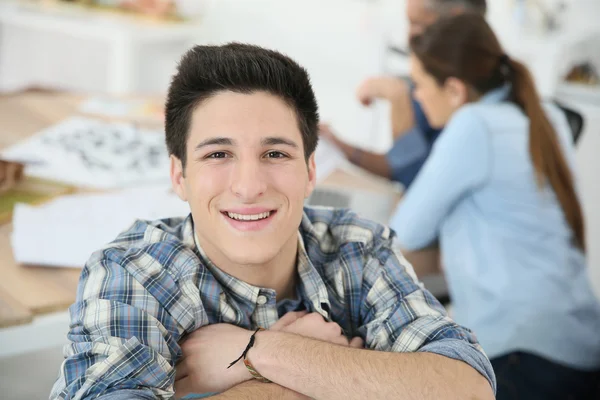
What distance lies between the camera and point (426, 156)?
2049 mm

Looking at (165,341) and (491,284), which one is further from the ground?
(165,341)

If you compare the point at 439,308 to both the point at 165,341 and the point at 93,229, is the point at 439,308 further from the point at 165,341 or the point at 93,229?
the point at 93,229

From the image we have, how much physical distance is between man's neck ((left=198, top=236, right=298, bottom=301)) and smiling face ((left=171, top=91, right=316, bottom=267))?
0.02m

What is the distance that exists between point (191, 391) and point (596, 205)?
8.28 ft

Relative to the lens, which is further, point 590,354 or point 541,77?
point 541,77

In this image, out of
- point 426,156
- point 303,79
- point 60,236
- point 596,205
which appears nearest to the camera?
point 303,79

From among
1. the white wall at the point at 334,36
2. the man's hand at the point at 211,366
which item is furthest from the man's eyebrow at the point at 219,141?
the white wall at the point at 334,36

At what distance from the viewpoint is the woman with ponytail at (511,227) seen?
1566 millimetres

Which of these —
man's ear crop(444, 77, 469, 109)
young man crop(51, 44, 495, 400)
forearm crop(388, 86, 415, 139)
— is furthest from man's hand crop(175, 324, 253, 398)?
forearm crop(388, 86, 415, 139)

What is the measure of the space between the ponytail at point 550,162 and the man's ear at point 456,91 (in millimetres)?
154

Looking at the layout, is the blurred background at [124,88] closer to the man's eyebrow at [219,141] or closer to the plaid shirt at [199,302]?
the plaid shirt at [199,302]

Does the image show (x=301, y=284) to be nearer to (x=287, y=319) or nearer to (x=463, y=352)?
(x=287, y=319)

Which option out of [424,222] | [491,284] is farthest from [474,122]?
[491,284]

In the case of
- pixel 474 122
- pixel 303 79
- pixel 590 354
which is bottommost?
pixel 590 354
